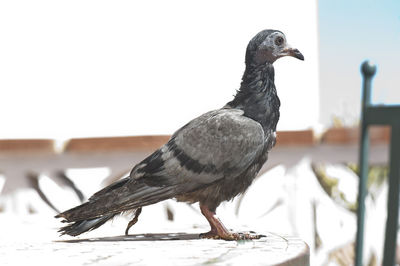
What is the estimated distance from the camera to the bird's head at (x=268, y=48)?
218cm

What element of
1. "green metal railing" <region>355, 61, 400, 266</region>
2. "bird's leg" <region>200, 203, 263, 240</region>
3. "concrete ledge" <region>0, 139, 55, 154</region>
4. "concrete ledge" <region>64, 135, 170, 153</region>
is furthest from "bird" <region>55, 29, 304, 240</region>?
"concrete ledge" <region>0, 139, 55, 154</region>

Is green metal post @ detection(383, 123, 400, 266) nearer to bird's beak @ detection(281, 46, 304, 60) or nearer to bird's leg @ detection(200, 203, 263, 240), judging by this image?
bird's leg @ detection(200, 203, 263, 240)

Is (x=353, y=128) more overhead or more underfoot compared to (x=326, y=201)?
more overhead

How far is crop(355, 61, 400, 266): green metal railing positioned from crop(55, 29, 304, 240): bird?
95cm

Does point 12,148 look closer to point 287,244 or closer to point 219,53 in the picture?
point 219,53

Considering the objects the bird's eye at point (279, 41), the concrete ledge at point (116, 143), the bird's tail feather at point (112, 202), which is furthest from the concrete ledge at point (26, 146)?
the bird's eye at point (279, 41)

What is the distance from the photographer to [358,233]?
1.12 metres

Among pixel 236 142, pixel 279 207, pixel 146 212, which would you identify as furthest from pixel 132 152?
pixel 236 142

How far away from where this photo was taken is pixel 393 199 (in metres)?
1.05

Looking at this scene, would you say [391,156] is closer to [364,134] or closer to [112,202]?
[364,134]

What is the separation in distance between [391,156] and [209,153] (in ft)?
3.43

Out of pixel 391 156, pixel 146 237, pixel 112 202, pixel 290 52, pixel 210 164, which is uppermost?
pixel 290 52

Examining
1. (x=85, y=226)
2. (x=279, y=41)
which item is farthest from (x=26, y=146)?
(x=279, y=41)

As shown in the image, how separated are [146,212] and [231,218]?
17.3 inches
